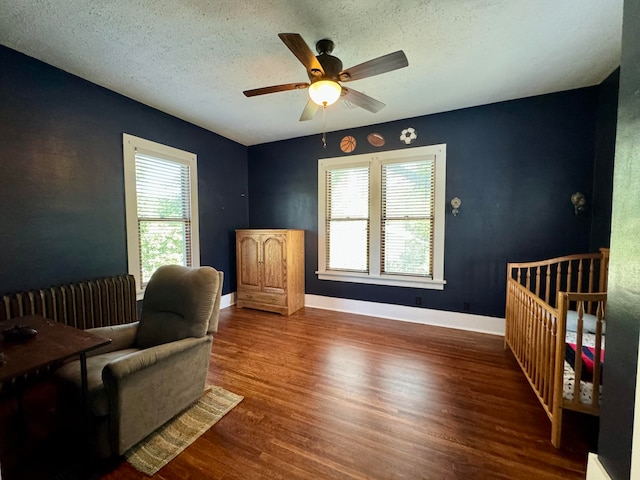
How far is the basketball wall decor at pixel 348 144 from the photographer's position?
3873mm

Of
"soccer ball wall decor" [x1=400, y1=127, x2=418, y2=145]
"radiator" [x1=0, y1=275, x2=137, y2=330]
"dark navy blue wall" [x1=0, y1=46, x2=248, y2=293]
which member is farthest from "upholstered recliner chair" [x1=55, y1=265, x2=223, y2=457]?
"soccer ball wall decor" [x1=400, y1=127, x2=418, y2=145]

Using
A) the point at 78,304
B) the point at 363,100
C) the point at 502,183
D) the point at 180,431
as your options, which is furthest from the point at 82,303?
the point at 502,183

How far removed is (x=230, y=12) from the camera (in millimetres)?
1744

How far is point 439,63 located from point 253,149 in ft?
10.8

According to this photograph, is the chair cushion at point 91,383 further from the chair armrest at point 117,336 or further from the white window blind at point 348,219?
the white window blind at point 348,219

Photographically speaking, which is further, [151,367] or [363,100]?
[363,100]

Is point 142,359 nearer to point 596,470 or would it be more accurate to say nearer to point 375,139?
point 596,470

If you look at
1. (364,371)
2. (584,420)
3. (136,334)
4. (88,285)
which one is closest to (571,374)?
(584,420)

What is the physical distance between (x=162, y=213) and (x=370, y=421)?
3.28 meters

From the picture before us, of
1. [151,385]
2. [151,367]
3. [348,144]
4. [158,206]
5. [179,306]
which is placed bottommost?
[151,385]

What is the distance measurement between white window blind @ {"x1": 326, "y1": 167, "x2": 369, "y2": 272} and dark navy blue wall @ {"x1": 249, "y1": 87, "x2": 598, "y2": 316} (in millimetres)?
418

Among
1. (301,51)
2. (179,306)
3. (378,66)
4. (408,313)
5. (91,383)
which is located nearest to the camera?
(91,383)

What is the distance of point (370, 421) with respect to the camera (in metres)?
1.76

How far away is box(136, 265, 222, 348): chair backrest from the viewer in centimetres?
180
